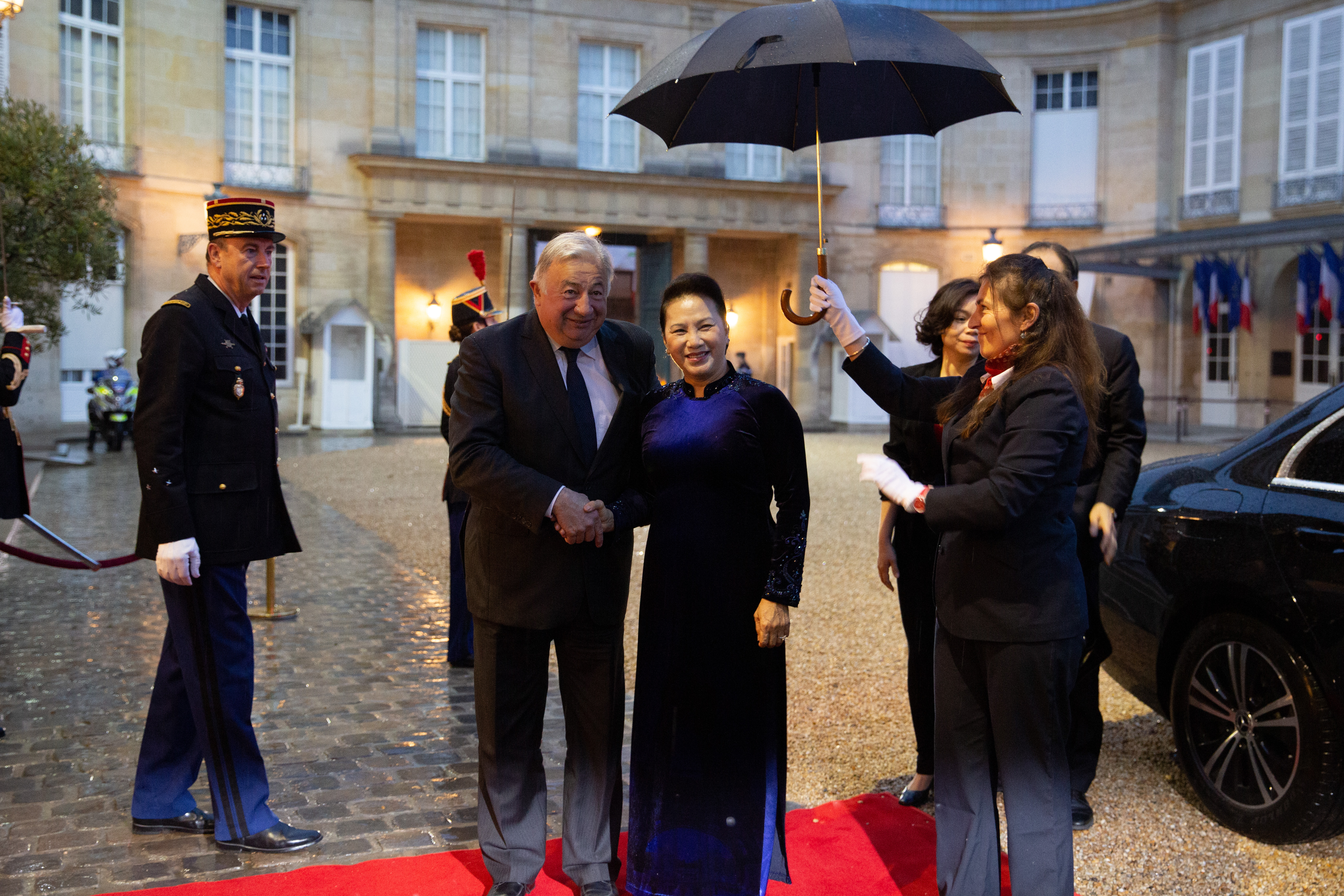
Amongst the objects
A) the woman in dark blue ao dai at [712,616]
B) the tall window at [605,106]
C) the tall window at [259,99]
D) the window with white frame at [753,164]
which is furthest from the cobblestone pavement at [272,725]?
the window with white frame at [753,164]

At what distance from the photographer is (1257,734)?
3770mm

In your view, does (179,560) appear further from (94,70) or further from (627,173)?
(627,173)

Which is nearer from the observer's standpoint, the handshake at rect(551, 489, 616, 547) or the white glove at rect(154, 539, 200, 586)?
the handshake at rect(551, 489, 616, 547)

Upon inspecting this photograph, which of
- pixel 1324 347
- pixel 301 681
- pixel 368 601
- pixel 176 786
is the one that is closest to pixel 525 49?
pixel 1324 347

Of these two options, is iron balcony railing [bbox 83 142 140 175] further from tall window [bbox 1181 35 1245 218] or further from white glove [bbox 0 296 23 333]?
tall window [bbox 1181 35 1245 218]

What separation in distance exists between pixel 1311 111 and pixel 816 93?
1000 inches

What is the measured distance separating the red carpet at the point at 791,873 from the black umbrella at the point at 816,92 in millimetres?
1694

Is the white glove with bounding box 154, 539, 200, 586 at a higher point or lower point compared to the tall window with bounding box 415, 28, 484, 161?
lower

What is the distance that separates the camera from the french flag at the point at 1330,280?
21.9m

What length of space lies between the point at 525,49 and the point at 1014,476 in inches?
997

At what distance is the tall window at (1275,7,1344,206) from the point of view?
2398 centimetres

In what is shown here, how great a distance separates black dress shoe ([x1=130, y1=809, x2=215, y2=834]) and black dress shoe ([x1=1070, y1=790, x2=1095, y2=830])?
2866mm

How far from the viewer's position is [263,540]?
12.3ft

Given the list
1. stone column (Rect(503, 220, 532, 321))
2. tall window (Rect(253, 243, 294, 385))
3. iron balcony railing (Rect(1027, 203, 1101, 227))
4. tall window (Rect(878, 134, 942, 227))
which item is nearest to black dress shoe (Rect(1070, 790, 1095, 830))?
stone column (Rect(503, 220, 532, 321))
